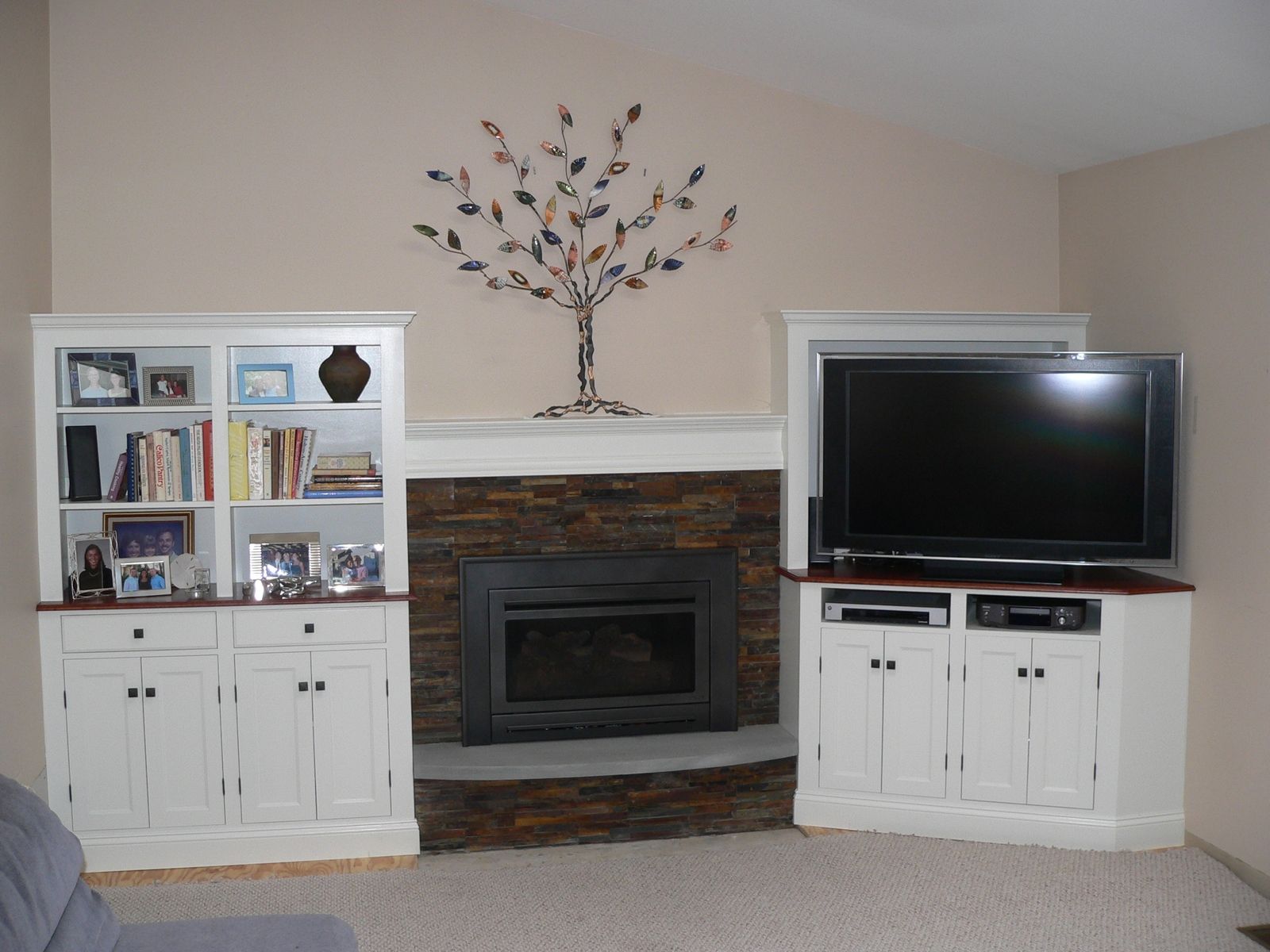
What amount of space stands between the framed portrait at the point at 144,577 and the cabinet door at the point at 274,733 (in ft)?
1.27

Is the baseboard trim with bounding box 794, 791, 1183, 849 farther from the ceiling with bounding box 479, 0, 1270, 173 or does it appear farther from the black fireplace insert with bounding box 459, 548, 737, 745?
the ceiling with bounding box 479, 0, 1270, 173

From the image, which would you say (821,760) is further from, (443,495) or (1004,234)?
(1004,234)

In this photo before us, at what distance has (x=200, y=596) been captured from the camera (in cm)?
360

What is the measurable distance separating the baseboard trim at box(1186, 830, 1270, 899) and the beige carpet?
0.11 ft

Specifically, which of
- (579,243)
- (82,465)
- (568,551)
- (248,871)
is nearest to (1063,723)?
(568,551)

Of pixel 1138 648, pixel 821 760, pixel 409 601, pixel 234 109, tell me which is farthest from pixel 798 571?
pixel 234 109

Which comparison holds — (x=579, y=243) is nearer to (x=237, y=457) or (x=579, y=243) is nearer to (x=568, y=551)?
(x=568, y=551)

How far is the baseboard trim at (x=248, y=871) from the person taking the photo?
3477 mm

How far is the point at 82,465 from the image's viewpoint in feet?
11.9

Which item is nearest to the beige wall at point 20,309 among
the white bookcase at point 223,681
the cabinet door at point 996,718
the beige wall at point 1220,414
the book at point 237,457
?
the white bookcase at point 223,681

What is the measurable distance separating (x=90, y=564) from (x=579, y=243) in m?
2.03

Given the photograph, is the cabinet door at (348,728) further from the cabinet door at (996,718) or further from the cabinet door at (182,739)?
the cabinet door at (996,718)

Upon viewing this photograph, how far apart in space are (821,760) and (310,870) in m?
1.80

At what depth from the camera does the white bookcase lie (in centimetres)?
350
